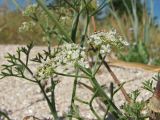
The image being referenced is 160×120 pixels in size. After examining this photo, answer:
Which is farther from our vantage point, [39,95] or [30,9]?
[39,95]

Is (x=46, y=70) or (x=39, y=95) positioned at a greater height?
(x=46, y=70)

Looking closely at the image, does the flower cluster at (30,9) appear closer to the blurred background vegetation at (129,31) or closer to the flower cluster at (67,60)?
the blurred background vegetation at (129,31)

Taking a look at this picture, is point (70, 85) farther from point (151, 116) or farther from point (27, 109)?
point (151, 116)

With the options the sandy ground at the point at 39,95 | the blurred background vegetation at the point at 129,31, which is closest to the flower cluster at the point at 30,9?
the blurred background vegetation at the point at 129,31

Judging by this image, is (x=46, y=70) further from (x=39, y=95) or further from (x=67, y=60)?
(x=39, y=95)

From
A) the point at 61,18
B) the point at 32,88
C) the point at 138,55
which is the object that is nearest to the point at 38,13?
the point at 61,18

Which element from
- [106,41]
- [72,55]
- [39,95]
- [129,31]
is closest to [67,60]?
[72,55]

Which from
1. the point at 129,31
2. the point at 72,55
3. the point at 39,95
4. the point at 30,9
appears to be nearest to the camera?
the point at 72,55

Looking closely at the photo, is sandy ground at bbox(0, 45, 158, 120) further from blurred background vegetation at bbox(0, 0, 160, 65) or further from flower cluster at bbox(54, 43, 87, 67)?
flower cluster at bbox(54, 43, 87, 67)
